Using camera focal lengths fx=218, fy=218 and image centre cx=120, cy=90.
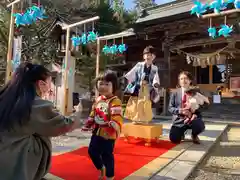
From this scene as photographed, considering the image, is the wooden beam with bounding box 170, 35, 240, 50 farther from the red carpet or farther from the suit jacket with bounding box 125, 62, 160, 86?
the red carpet

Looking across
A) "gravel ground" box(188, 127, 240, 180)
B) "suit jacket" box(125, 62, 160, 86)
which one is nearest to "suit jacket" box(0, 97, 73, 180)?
"gravel ground" box(188, 127, 240, 180)

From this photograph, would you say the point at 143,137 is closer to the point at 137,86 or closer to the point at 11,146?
the point at 137,86

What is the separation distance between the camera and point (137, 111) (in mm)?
4457

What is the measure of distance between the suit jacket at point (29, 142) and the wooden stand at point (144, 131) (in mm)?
2577

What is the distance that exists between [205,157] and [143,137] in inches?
45.0

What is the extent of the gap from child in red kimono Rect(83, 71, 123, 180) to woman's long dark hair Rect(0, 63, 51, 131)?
2.91 feet

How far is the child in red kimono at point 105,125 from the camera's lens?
92.3 inches

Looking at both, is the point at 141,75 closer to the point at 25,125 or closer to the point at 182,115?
the point at 182,115

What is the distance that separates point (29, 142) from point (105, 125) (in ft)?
2.92

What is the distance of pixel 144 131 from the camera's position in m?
4.18

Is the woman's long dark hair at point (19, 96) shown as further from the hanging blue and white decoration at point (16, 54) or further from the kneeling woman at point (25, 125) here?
the hanging blue and white decoration at point (16, 54)

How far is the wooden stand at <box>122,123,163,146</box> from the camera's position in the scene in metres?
4.12

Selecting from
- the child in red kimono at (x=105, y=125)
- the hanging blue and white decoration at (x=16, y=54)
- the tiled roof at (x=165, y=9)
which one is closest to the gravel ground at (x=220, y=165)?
the child in red kimono at (x=105, y=125)

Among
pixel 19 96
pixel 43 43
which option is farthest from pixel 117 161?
pixel 43 43
